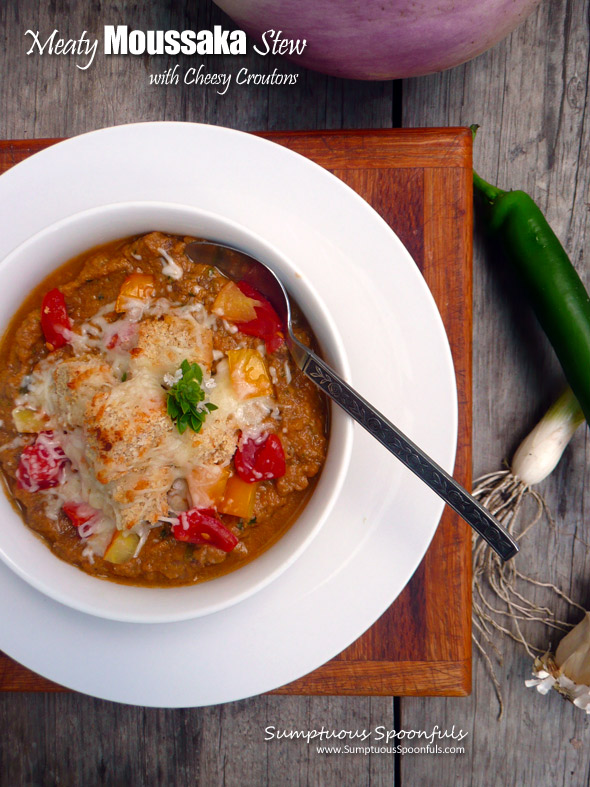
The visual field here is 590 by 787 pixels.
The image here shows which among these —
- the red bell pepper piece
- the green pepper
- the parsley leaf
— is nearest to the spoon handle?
the red bell pepper piece

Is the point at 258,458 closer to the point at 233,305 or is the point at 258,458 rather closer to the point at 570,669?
the point at 233,305

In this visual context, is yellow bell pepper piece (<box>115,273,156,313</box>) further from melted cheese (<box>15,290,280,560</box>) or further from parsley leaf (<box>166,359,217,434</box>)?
parsley leaf (<box>166,359,217,434</box>)

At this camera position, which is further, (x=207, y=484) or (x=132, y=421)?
(x=207, y=484)

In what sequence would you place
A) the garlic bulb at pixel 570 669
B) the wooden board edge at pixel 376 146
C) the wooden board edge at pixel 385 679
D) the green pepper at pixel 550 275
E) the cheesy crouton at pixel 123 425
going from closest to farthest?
the cheesy crouton at pixel 123 425, the wooden board edge at pixel 376 146, the wooden board edge at pixel 385 679, the green pepper at pixel 550 275, the garlic bulb at pixel 570 669

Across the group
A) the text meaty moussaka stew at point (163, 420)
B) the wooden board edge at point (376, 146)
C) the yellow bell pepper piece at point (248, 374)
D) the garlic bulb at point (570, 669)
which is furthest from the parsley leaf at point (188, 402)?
the garlic bulb at point (570, 669)

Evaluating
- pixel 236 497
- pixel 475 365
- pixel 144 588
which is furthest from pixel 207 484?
pixel 475 365

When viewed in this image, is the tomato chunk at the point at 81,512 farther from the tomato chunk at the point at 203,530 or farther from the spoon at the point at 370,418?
the spoon at the point at 370,418

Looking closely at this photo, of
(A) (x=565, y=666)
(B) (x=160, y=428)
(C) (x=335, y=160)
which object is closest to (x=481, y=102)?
(C) (x=335, y=160)
